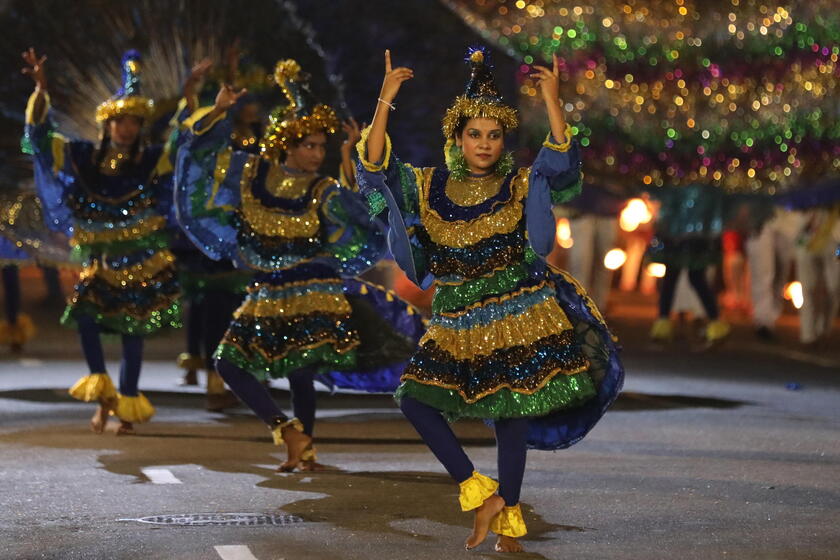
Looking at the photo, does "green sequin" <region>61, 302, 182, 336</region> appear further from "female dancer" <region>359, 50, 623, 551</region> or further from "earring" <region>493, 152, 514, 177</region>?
"earring" <region>493, 152, 514, 177</region>

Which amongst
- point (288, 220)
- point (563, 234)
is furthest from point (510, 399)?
point (563, 234)

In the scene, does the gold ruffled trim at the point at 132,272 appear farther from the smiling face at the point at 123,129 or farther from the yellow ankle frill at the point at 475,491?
the yellow ankle frill at the point at 475,491

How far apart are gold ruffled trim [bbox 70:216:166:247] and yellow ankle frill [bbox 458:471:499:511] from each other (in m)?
4.29

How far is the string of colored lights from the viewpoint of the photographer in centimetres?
1748

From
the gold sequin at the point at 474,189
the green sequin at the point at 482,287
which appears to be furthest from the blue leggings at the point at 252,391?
the gold sequin at the point at 474,189

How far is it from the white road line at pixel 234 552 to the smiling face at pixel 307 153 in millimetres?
2963

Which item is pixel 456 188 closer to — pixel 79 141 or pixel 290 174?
pixel 290 174

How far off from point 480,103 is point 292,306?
2.35 metres

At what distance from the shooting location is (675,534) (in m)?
6.85

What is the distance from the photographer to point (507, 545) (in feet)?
21.5

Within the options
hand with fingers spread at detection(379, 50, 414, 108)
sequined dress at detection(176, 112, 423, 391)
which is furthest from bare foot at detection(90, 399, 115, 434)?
hand with fingers spread at detection(379, 50, 414, 108)

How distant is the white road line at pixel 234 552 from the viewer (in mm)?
6332

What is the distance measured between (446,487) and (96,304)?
3.03 m

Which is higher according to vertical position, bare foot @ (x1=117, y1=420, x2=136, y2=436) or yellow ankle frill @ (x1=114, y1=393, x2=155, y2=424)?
yellow ankle frill @ (x1=114, y1=393, x2=155, y2=424)
